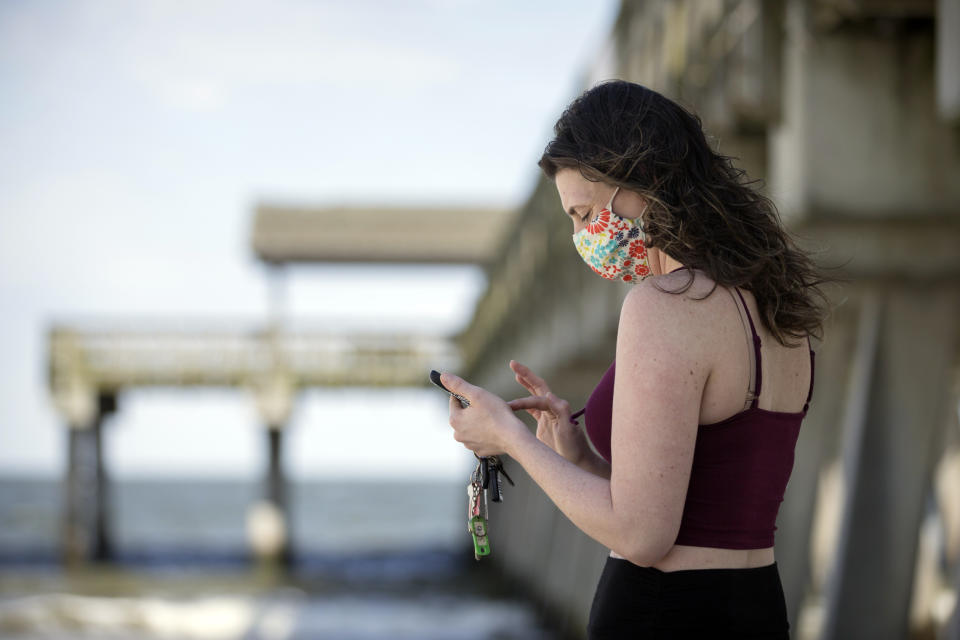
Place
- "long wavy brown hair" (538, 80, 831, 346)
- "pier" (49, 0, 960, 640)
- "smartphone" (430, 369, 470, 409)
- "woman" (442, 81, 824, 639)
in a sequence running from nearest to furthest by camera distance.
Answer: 1. "woman" (442, 81, 824, 639)
2. "long wavy brown hair" (538, 80, 831, 346)
3. "smartphone" (430, 369, 470, 409)
4. "pier" (49, 0, 960, 640)

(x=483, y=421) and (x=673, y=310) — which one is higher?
(x=673, y=310)

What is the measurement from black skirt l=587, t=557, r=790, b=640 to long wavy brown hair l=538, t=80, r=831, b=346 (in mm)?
404

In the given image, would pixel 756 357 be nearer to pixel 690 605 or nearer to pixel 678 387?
pixel 678 387

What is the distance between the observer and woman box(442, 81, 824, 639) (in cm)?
182

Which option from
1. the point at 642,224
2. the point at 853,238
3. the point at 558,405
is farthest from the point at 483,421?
the point at 853,238

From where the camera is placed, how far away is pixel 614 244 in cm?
206

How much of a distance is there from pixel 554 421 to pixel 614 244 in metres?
0.46

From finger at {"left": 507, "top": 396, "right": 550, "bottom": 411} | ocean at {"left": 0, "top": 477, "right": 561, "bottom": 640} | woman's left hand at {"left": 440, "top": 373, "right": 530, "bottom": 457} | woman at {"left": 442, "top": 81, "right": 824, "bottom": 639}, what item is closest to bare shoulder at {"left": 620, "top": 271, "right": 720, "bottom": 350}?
woman at {"left": 442, "top": 81, "right": 824, "bottom": 639}

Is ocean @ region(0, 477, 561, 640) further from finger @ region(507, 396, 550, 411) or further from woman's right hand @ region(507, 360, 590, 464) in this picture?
finger @ region(507, 396, 550, 411)

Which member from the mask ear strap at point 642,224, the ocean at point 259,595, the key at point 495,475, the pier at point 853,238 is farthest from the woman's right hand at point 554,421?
the ocean at point 259,595

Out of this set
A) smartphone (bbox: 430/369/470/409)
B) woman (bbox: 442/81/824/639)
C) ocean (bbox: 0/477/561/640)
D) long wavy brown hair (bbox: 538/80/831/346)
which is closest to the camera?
woman (bbox: 442/81/824/639)

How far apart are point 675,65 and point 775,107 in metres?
1.63

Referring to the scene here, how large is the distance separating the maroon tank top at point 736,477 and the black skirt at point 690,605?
6 centimetres

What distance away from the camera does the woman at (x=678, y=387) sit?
1.82 m
